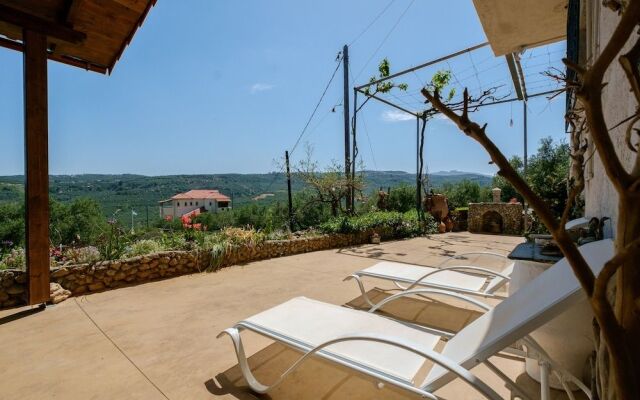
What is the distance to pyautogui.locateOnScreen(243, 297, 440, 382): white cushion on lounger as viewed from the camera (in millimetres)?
1742

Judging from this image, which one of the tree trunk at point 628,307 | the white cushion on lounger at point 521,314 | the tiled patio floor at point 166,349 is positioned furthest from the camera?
the tiled patio floor at point 166,349

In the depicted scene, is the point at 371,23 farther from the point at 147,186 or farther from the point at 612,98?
the point at 147,186

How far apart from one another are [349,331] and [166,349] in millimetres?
1718

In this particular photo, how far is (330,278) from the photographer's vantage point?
4938 mm

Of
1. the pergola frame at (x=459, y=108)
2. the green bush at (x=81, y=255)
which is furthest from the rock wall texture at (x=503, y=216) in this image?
the green bush at (x=81, y=255)

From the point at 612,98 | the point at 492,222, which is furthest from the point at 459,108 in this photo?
the point at 612,98

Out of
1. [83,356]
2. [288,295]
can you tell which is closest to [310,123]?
[288,295]

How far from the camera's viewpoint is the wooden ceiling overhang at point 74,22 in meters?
3.46

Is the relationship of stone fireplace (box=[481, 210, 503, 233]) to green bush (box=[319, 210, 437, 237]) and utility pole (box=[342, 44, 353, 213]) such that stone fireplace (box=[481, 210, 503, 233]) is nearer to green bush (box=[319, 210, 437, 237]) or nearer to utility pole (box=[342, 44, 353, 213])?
green bush (box=[319, 210, 437, 237])

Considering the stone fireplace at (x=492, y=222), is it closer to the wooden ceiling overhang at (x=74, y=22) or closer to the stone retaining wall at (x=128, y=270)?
the stone retaining wall at (x=128, y=270)

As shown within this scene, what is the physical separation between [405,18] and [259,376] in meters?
8.54

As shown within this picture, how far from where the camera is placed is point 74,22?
148 inches

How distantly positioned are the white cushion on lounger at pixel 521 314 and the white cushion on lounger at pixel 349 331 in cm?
18

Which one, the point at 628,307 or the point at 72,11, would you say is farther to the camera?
the point at 72,11
